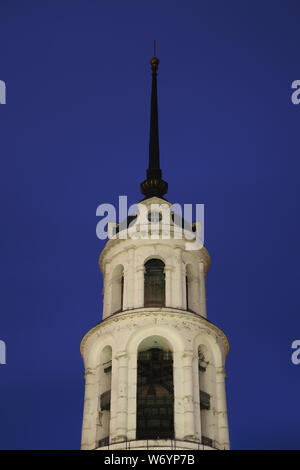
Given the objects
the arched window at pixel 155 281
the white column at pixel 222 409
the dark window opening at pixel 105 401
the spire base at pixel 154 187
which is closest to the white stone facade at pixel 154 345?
the white column at pixel 222 409

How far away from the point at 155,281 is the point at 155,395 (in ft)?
29.8

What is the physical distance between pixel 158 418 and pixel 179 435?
2594 millimetres

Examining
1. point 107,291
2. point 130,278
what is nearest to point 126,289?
point 130,278

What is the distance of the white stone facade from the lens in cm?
5484

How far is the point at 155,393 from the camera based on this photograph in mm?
56938

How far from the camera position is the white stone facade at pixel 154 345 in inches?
2159

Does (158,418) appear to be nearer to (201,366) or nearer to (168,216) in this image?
(201,366)

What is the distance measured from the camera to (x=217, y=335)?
197 feet

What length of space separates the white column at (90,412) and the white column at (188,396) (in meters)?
6.10

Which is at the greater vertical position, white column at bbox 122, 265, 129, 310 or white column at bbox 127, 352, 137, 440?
white column at bbox 122, 265, 129, 310

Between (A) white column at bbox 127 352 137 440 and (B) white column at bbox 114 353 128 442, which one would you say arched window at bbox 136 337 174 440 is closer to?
(A) white column at bbox 127 352 137 440

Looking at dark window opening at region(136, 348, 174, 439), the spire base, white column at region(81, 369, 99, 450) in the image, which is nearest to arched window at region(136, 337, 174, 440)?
dark window opening at region(136, 348, 174, 439)

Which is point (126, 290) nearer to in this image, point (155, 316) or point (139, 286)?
point (139, 286)
